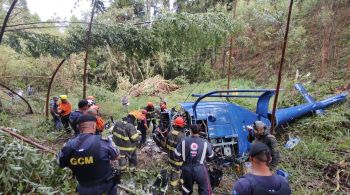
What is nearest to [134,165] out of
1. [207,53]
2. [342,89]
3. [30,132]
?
[30,132]

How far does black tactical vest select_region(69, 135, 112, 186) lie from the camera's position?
326cm

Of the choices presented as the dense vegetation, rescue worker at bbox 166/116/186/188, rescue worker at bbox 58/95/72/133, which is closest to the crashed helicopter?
the dense vegetation

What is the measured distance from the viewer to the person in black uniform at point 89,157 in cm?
327

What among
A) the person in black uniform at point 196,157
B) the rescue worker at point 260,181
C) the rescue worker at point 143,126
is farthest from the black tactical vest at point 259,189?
the rescue worker at point 143,126

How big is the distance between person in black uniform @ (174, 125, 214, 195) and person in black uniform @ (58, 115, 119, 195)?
1.71 meters

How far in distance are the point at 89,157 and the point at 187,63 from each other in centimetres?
1788

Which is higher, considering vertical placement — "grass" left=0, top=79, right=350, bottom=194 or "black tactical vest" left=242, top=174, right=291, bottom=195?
"black tactical vest" left=242, top=174, right=291, bottom=195

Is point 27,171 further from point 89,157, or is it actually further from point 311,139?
point 311,139

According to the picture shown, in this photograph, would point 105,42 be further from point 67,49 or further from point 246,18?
point 246,18

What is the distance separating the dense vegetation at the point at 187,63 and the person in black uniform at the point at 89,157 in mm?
1191

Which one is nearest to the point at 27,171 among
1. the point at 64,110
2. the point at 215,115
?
the point at 215,115

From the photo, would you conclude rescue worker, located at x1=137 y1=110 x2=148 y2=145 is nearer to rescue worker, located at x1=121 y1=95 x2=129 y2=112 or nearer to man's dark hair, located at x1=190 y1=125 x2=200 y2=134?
rescue worker, located at x1=121 y1=95 x2=129 y2=112

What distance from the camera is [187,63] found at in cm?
2086

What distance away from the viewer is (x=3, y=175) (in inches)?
164
